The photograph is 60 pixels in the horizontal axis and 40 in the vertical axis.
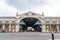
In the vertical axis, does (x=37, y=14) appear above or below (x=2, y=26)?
above

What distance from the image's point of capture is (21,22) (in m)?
91.6

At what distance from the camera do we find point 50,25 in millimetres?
92062

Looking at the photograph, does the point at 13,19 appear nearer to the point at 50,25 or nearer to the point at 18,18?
the point at 18,18

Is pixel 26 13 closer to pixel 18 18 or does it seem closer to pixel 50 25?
pixel 18 18

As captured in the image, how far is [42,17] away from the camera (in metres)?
88.6

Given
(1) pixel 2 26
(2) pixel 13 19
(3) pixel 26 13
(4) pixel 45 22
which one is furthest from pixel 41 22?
(1) pixel 2 26

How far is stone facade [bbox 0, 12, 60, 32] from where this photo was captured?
87.9 m

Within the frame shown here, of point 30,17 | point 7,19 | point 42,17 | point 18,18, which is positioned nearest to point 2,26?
point 7,19

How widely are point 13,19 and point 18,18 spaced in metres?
3.57

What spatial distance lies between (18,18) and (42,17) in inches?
497

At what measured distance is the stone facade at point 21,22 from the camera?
8793cm

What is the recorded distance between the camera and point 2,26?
9056 centimetres

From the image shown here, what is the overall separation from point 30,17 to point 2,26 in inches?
624

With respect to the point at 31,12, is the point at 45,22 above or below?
below
